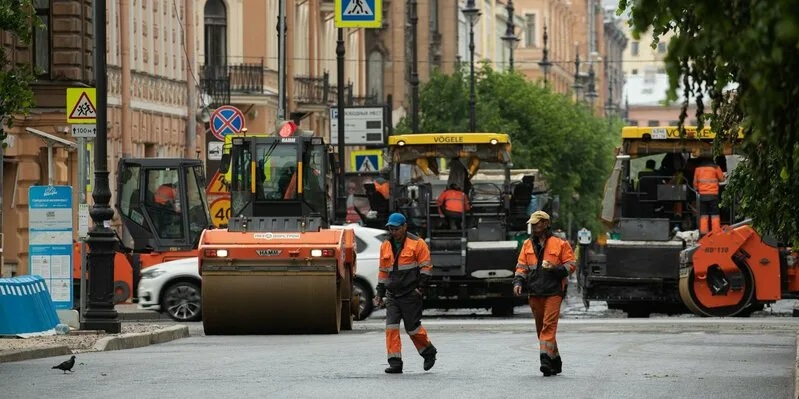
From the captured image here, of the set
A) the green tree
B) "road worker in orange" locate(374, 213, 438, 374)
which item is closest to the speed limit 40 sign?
"road worker in orange" locate(374, 213, 438, 374)

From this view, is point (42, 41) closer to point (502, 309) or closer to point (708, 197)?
point (502, 309)

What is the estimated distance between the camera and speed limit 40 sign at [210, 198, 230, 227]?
35031 mm

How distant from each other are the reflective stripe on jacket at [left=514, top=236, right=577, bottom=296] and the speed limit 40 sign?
55.9 ft

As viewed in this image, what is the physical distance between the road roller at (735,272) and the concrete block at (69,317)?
913 centimetres

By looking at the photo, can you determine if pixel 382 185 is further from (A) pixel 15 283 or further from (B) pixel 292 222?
(A) pixel 15 283

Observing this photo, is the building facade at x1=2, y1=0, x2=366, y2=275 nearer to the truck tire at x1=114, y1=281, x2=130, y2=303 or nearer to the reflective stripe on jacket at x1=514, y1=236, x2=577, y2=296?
the truck tire at x1=114, y1=281, x2=130, y2=303

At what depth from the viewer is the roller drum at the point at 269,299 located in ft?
82.5

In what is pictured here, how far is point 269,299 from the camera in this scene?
2523 centimetres

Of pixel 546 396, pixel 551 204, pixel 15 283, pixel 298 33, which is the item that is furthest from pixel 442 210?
pixel 298 33

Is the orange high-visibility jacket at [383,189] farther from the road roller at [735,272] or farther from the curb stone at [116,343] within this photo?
the curb stone at [116,343]

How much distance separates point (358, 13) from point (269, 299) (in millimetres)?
15450

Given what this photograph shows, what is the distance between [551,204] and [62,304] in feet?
55.3

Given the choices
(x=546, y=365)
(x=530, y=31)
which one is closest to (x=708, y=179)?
(x=546, y=365)

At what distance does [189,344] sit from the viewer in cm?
2394
